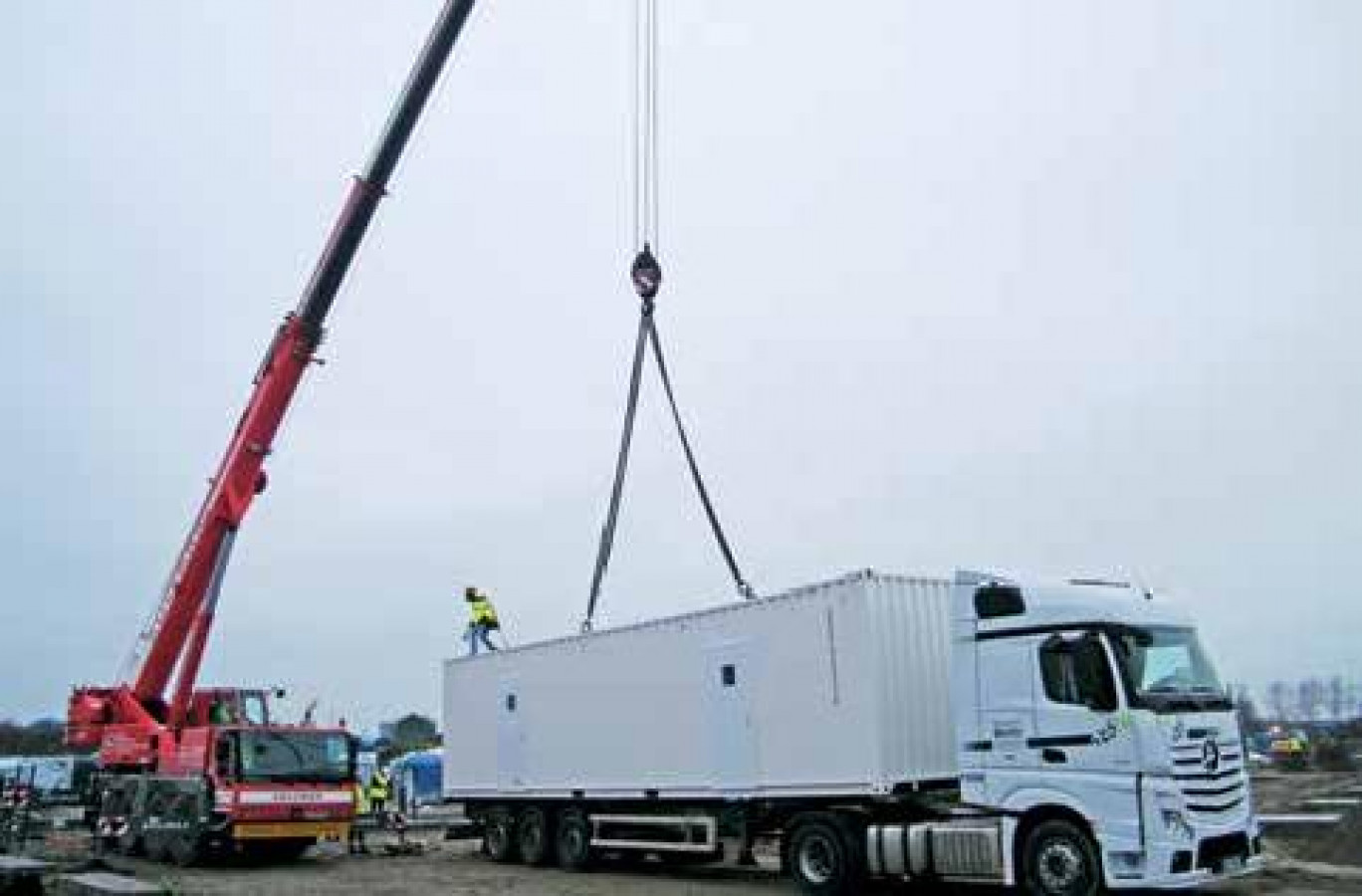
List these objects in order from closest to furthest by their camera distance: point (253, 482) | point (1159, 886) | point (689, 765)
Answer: point (1159, 886), point (689, 765), point (253, 482)

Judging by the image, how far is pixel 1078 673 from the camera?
12.8 metres

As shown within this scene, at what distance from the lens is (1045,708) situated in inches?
512

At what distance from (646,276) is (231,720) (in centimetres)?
940

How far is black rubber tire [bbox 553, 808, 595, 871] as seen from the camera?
1827 cm

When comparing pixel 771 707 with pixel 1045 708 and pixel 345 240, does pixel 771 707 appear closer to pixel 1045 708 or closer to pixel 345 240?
pixel 1045 708

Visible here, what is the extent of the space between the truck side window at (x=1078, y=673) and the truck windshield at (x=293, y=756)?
38.2ft

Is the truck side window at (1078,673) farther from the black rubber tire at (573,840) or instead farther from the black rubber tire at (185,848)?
the black rubber tire at (185,848)

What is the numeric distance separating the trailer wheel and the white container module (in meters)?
0.34

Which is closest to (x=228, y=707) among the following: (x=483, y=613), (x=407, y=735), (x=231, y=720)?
(x=231, y=720)

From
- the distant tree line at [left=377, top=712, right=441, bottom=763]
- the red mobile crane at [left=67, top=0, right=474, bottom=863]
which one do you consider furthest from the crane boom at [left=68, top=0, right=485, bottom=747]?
the distant tree line at [left=377, top=712, right=441, bottom=763]

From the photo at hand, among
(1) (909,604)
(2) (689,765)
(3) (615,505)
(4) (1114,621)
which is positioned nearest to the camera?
(4) (1114,621)

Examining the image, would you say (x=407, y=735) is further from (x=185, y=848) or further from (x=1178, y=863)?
(x=1178, y=863)

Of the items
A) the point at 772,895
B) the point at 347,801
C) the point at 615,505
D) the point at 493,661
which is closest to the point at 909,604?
the point at 772,895

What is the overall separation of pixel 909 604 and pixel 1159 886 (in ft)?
12.7
